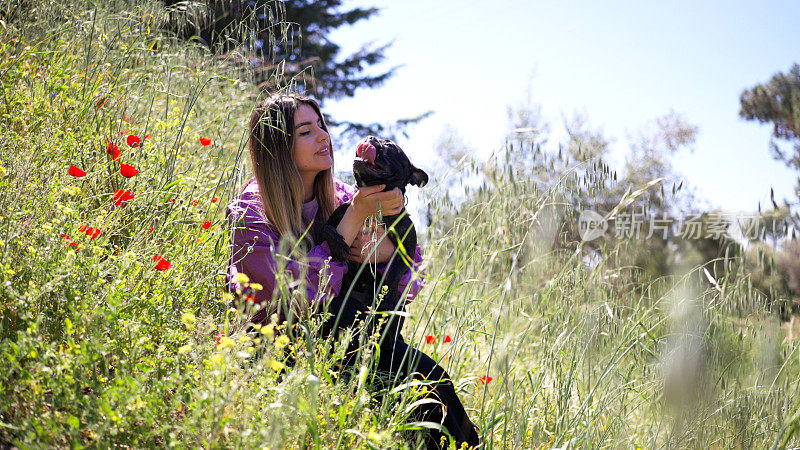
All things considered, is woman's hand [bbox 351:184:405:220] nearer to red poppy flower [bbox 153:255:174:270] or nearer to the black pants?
the black pants

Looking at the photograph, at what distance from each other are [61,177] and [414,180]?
1251 mm

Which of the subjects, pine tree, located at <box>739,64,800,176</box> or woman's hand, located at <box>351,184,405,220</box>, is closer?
woman's hand, located at <box>351,184,405,220</box>

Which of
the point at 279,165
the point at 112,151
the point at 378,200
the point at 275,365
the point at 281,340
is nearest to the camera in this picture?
the point at 275,365

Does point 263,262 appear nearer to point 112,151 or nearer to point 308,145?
point 308,145

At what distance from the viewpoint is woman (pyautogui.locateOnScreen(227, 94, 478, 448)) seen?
1.68 meters

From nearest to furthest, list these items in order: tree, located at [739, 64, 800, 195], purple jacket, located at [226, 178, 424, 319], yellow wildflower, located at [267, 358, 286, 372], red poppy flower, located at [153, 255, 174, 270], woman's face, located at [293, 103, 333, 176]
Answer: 1. yellow wildflower, located at [267, 358, 286, 372]
2. red poppy flower, located at [153, 255, 174, 270]
3. purple jacket, located at [226, 178, 424, 319]
4. woman's face, located at [293, 103, 333, 176]
5. tree, located at [739, 64, 800, 195]

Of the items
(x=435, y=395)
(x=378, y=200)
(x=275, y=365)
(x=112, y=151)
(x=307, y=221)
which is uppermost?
(x=112, y=151)

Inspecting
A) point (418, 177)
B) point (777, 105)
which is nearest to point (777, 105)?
point (777, 105)

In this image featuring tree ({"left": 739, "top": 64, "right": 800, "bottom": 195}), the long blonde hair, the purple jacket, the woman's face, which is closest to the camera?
the purple jacket

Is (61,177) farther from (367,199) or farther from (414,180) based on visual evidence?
(414,180)

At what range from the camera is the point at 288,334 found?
158 centimetres

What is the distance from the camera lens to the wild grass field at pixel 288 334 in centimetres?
112

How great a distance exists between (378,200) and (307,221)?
40 cm

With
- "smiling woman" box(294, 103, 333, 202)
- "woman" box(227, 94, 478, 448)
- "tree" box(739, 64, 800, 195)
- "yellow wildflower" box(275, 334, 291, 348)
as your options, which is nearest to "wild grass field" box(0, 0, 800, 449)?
"yellow wildflower" box(275, 334, 291, 348)
